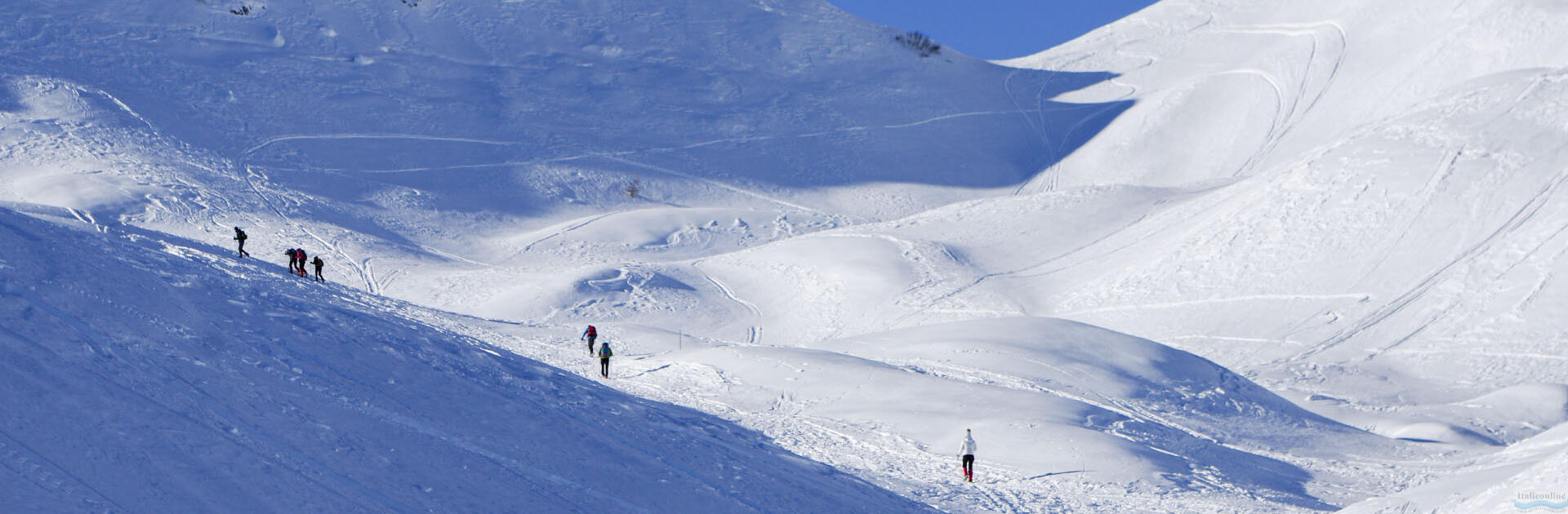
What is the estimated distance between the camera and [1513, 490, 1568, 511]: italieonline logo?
22.9 feet

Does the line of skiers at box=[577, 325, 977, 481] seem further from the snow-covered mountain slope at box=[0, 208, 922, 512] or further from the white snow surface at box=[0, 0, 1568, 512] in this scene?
the snow-covered mountain slope at box=[0, 208, 922, 512]

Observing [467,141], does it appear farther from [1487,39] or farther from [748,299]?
[1487,39]

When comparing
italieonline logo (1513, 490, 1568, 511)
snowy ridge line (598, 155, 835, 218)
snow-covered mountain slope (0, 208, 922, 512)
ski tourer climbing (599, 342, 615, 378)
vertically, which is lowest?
snow-covered mountain slope (0, 208, 922, 512)

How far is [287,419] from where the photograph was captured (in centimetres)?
960

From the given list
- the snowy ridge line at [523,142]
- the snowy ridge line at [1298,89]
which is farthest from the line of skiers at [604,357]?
the snowy ridge line at [1298,89]

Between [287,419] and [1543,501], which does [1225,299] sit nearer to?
[1543,501]

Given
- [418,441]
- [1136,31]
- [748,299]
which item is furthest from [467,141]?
[418,441]

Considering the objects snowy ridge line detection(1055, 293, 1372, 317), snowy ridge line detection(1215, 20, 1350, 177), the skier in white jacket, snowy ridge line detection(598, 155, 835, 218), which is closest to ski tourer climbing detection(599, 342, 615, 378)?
the skier in white jacket

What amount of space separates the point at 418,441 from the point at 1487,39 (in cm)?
3567

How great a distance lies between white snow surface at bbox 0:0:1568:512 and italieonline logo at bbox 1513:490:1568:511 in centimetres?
11

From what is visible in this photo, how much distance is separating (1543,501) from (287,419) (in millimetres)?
8332

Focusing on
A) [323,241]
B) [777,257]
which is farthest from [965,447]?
[323,241]

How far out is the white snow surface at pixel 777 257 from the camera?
10.3 metres

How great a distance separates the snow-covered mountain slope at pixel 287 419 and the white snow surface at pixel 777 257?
5cm
